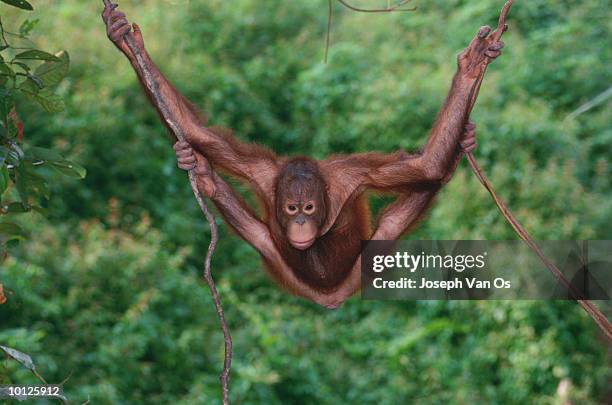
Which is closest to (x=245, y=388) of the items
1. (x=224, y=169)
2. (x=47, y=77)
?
(x=224, y=169)

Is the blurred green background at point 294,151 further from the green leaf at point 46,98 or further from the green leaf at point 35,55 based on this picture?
the green leaf at point 35,55

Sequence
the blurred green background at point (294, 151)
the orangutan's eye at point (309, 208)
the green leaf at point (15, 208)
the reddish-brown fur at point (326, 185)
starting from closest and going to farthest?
the green leaf at point (15, 208), the reddish-brown fur at point (326, 185), the orangutan's eye at point (309, 208), the blurred green background at point (294, 151)

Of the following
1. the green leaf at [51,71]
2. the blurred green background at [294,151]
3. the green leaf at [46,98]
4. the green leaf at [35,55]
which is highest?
the blurred green background at [294,151]

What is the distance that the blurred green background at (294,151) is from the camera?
6355 millimetres

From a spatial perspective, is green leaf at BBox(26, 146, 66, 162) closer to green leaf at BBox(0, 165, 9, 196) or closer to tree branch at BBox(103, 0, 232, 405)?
green leaf at BBox(0, 165, 9, 196)

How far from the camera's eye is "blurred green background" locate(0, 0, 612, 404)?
20.9 feet

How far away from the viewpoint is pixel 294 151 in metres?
8.89

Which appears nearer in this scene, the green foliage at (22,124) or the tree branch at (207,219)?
the tree branch at (207,219)

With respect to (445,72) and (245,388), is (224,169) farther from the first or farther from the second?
(445,72)

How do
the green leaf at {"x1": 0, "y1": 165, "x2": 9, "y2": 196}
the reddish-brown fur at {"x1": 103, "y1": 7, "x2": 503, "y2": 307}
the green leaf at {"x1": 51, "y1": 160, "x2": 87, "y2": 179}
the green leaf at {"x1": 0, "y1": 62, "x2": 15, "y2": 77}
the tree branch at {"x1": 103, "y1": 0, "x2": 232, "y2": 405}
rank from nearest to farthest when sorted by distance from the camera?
the tree branch at {"x1": 103, "y1": 0, "x2": 232, "y2": 405} → the green leaf at {"x1": 0, "y1": 165, "x2": 9, "y2": 196} → the green leaf at {"x1": 0, "y1": 62, "x2": 15, "y2": 77} → the green leaf at {"x1": 51, "y1": 160, "x2": 87, "y2": 179} → the reddish-brown fur at {"x1": 103, "y1": 7, "x2": 503, "y2": 307}

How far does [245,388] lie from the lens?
20.3 ft

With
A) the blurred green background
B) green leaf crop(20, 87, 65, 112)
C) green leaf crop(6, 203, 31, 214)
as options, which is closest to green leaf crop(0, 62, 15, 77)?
green leaf crop(20, 87, 65, 112)

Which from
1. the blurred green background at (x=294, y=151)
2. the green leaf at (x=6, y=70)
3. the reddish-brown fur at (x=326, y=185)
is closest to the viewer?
the green leaf at (x=6, y=70)

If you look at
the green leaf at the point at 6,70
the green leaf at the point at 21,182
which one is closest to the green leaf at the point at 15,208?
the green leaf at the point at 21,182
